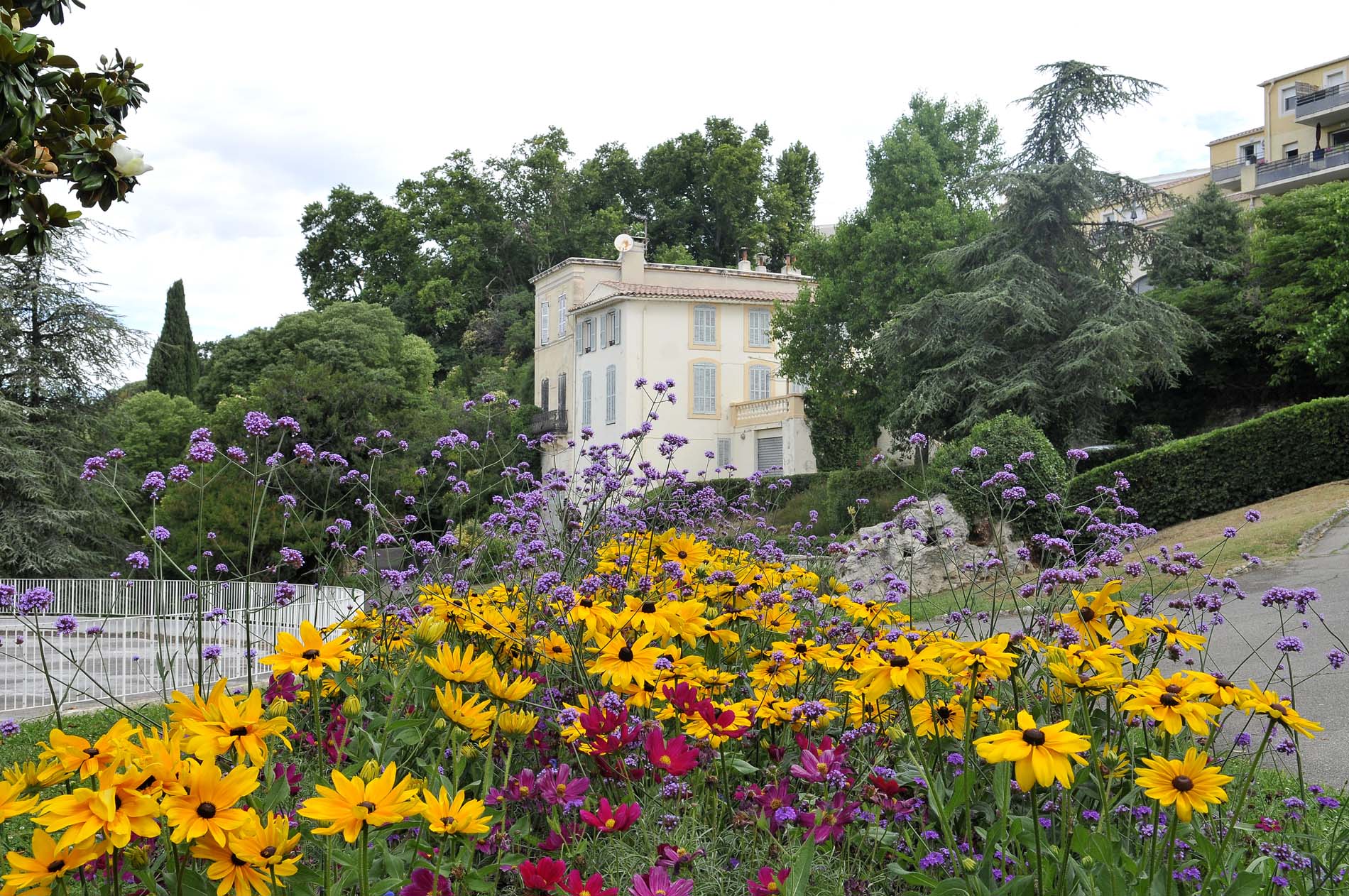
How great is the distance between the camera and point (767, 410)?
3066 cm

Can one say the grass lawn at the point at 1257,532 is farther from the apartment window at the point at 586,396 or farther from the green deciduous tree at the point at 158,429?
the green deciduous tree at the point at 158,429

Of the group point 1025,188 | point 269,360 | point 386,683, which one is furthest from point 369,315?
point 386,683

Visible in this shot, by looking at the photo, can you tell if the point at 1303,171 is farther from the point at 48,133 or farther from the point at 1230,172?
the point at 48,133

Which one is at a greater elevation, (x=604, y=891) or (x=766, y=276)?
(x=766, y=276)

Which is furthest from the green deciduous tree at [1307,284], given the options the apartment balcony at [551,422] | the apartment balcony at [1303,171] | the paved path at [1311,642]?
the apartment balcony at [551,422]

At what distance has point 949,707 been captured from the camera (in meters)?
2.31

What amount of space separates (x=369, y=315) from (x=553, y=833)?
36.5 metres

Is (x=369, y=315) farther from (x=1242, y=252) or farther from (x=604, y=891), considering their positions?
(x=604, y=891)

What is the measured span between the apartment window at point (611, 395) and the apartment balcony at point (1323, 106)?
2776 cm

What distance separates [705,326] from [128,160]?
30.0 metres

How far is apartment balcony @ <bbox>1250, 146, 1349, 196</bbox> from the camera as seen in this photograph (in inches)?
1388

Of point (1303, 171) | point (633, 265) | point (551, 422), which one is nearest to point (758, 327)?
point (633, 265)

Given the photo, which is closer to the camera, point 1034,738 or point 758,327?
point 1034,738

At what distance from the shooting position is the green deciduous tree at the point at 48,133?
2561 mm
